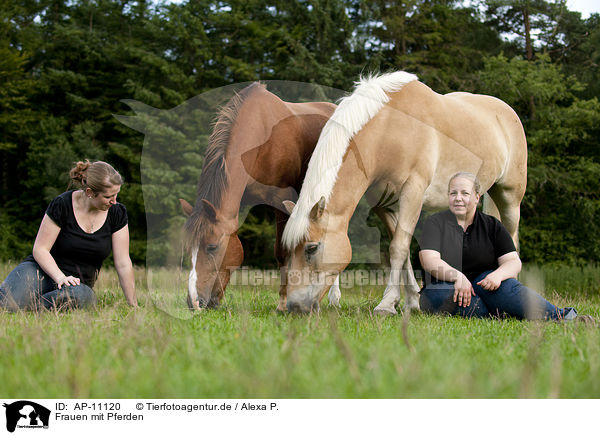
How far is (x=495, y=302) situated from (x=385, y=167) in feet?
5.09

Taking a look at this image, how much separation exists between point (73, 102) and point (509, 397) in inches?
773

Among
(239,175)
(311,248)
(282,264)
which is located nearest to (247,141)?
(239,175)

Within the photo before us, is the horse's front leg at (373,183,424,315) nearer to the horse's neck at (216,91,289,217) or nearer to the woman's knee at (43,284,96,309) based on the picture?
the horse's neck at (216,91,289,217)

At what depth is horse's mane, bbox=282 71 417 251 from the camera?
391cm

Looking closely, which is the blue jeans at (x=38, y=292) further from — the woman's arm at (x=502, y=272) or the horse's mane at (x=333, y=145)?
the woman's arm at (x=502, y=272)

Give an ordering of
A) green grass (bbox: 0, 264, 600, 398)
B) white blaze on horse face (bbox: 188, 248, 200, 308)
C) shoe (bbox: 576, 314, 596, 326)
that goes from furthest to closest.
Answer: white blaze on horse face (bbox: 188, 248, 200, 308), shoe (bbox: 576, 314, 596, 326), green grass (bbox: 0, 264, 600, 398)

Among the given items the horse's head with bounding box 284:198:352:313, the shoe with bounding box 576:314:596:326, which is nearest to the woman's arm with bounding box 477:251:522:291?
the shoe with bounding box 576:314:596:326

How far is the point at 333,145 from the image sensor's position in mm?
4191

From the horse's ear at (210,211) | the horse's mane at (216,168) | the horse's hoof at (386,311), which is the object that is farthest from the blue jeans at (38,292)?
the horse's hoof at (386,311)

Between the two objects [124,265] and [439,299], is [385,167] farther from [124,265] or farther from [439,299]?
[124,265]

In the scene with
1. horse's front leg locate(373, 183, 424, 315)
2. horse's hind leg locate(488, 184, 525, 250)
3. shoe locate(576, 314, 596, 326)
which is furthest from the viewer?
horse's hind leg locate(488, 184, 525, 250)

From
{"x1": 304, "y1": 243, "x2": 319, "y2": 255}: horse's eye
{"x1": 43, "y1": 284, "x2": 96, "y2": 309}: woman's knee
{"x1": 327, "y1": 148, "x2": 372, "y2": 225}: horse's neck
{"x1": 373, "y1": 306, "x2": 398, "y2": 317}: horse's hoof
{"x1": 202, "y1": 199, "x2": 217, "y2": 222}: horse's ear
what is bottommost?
Result: {"x1": 373, "y1": 306, "x2": 398, "y2": 317}: horse's hoof
